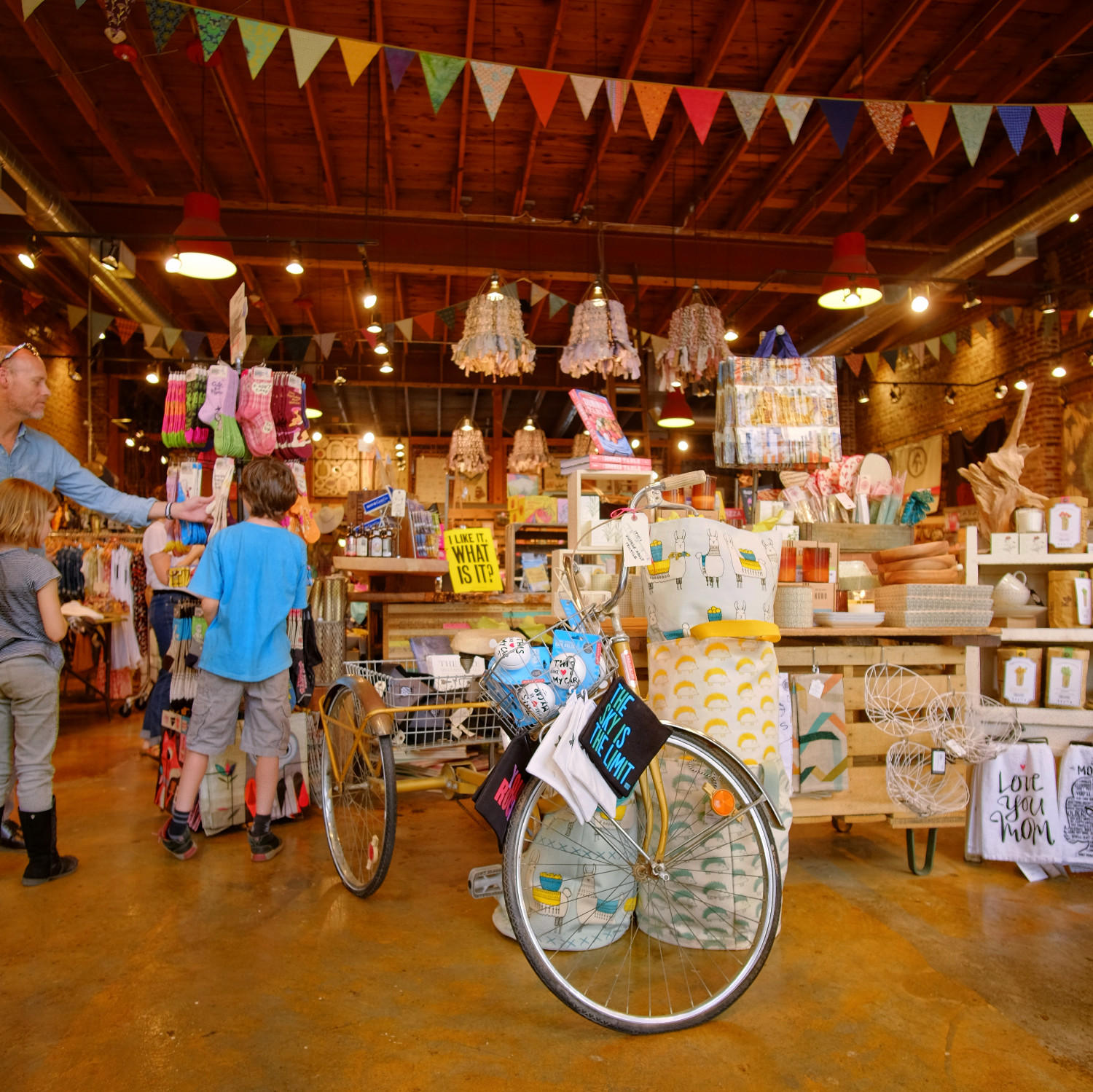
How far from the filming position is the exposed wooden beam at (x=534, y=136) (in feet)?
16.0

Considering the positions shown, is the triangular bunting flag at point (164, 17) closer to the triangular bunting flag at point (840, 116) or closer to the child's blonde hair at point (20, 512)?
the child's blonde hair at point (20, 512)

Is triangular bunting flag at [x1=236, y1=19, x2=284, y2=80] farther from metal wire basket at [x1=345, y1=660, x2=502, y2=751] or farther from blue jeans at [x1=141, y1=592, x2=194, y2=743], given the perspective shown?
metal wire basket at [x1=345, y1=660, x2=502, y2=751]

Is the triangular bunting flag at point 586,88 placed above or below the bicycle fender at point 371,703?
above

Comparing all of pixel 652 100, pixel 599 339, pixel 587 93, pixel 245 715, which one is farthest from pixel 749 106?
pixel 245 715

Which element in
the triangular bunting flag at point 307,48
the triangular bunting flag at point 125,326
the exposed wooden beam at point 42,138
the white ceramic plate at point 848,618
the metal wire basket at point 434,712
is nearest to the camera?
the metal wire basket at point 434,712

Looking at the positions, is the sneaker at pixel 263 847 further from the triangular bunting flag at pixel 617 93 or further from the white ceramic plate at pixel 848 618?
the triangular bunting flag at pixel 617 93

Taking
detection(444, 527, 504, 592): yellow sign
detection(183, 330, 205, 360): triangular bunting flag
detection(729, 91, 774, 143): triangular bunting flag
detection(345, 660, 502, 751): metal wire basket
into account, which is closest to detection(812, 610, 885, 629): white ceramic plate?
detection(345, 660, 502, 751): metal wire basket

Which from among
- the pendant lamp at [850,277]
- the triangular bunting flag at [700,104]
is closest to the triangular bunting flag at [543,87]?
the triangular bunting flag at [700,104]

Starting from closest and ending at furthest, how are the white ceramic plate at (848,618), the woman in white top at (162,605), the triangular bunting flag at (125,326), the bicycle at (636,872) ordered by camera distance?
1. the bicycle at (636,872)
2. the white ceramic plate at (848,618)
3. the woman in white top at (162,605)
4. the triangular bunting flag at (125,326)

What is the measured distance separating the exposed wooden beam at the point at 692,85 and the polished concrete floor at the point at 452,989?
4.90 metres

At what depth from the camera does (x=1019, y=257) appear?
269 inches

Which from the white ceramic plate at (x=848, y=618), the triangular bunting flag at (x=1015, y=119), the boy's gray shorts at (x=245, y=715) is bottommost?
the boy's gray shorts at (x=245, y=715)

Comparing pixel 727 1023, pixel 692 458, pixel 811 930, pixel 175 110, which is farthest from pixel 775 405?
pixel 692 458

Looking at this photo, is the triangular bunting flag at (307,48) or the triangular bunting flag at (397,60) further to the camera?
the triangular bunting flag at (397,60)
